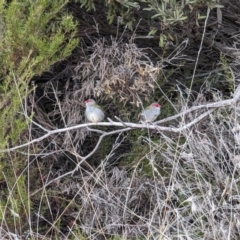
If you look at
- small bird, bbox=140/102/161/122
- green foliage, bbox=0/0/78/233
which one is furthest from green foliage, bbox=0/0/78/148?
small bird, bbox=140/102/161/122

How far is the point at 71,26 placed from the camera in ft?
12.6

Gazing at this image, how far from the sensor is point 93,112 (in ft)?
13.5

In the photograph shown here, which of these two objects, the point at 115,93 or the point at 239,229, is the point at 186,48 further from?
the point at 239,229

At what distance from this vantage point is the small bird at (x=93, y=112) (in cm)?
410

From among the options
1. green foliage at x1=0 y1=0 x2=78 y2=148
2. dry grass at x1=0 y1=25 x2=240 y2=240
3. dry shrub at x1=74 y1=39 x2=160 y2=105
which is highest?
green foliage at x1=0 y1=0 x2=78 y2=148

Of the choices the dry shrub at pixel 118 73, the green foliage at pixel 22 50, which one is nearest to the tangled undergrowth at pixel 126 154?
the dry shrub at pixel 118 73

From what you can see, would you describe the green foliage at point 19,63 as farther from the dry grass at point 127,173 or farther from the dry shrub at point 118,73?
the dry shrub at point 118,73

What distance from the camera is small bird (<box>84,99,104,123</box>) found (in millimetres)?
4102

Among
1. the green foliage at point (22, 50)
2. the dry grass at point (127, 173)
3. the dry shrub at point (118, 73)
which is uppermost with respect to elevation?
the green foliage at point (22, 50)

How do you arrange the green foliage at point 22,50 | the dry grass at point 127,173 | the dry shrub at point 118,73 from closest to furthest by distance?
1. the dry grass at point 127,173
2. the green foliage at point 22,50
3. the dry shrub at point 118,73

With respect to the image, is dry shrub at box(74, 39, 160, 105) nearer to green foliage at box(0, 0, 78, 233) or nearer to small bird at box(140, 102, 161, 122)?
small bird at box(140, 102, 161, 122)

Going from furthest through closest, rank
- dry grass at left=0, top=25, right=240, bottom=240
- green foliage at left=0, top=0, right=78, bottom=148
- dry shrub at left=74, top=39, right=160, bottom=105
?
dry shrub at left=74, top=39, right=160, bottom=105 → green foliage at left=0, top=0, right=78, bottom=148 → dry grass at left=0, top=25, right=240, bottom=240

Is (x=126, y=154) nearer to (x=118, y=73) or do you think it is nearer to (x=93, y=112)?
(x=93, y=112)

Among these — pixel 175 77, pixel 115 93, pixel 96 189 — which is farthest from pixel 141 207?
pixel 175 77
